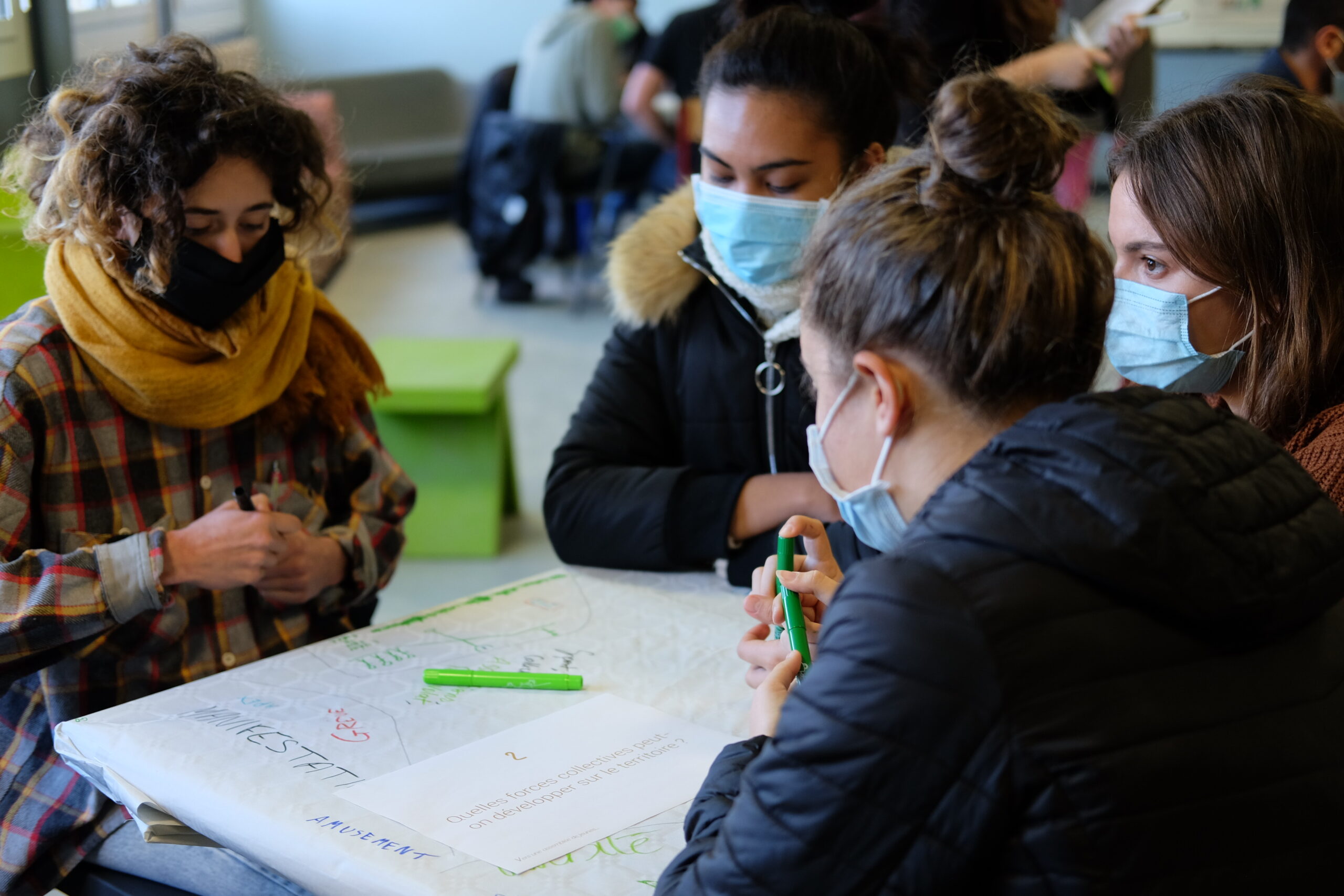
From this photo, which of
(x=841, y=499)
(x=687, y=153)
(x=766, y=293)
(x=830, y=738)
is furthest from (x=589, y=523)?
(x=687, y=153)

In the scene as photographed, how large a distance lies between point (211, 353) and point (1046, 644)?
1142mm

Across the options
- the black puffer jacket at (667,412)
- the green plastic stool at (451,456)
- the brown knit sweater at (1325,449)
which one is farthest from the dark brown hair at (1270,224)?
the green plastic stool at (451,456)

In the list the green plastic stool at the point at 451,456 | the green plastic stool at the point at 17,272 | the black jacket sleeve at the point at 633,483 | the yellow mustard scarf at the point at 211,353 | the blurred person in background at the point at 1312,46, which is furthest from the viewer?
the green plastic stool at the point at 451,456

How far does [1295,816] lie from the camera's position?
29.4 inches

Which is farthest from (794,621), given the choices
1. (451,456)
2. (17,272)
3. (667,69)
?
(667,69)

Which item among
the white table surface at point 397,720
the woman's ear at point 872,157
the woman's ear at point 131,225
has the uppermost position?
the woman's ear at point 872,157

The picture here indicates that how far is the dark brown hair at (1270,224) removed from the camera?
1.33 meters

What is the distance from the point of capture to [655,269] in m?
1.68

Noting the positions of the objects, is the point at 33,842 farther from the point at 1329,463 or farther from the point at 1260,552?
the point at 1329,463

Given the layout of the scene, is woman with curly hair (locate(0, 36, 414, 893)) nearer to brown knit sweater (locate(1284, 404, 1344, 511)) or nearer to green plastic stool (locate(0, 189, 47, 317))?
green plastic stool (locate(0, 189, 47, 317))

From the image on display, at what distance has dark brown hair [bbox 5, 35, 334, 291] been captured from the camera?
140 centimetres

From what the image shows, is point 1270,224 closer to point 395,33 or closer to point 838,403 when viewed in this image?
point 838,403

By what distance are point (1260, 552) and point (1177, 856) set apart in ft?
0.63

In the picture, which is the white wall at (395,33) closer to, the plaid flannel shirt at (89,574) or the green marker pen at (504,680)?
the plaid flannel shirt at (89,574)
